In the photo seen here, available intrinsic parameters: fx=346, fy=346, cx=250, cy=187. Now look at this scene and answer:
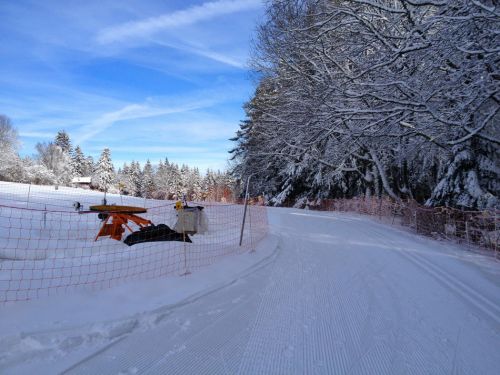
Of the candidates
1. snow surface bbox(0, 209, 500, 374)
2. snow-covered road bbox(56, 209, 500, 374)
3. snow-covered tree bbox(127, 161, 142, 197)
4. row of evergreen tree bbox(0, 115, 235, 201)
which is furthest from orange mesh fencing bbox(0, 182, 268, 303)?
snow-covered tree bbox(127, 161, 142, 197)

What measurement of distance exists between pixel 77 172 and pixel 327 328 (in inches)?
2832

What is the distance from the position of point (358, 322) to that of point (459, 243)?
8268mm

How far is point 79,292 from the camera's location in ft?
14.3

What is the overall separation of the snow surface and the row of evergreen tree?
28001mm

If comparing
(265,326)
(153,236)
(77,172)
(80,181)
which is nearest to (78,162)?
(77,172)

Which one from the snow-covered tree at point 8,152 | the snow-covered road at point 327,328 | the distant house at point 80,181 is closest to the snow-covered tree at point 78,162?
the distant house at point 80,181

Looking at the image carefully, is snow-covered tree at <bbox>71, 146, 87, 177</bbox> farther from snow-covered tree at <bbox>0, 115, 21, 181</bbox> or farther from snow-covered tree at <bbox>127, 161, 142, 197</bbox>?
snow-covered tree at <bbox>0, 115, 21, 181</bbox>

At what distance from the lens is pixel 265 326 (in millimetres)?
3678

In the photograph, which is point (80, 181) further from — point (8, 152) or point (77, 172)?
point (8, 152)

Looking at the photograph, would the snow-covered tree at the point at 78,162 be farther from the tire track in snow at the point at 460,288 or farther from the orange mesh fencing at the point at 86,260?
the tire track in snow at the point at 460,288

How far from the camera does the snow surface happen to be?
2.93 meters

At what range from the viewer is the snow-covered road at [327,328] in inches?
116

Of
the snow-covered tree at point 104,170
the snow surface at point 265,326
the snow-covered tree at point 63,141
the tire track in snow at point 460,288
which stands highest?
the snow-covered tree at point 63,141

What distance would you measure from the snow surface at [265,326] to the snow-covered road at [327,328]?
0.01 metres
